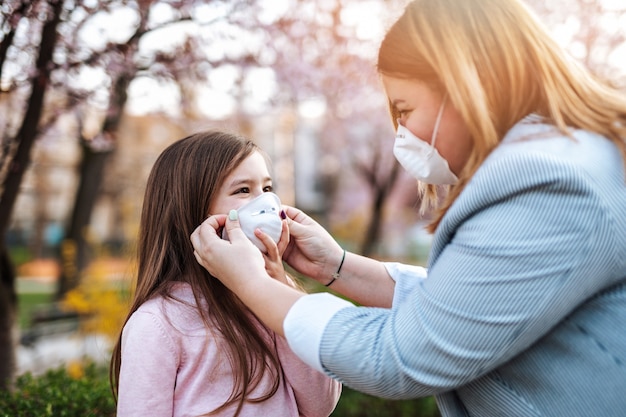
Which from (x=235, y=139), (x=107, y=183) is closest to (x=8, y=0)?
(x=235, y=139)

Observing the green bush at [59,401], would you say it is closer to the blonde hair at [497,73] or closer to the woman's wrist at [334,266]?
the woman's wrist at [334,266]

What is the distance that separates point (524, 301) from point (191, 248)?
1221mm

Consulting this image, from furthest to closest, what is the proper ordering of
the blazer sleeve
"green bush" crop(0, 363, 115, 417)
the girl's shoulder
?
"green bush" crop(0, 363, 115, 417)
the girl's shoulder
the blazer sleeve

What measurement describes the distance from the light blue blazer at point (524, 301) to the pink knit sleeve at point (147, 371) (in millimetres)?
639

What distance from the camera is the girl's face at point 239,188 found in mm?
2219

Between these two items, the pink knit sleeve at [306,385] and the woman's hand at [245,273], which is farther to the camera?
the pink knit sleeve at [306,385]

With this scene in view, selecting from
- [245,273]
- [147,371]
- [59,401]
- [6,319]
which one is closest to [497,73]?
[245,273]

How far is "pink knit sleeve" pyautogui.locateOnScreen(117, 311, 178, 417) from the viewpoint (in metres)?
1.86

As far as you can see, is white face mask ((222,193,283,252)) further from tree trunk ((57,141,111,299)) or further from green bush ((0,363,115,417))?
tree trunk ((57,141,111,299))

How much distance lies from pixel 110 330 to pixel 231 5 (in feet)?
11.1

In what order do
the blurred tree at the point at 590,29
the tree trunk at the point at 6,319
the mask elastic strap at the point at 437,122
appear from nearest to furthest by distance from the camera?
the mask elastic strap at the point at 437,122 → the tree trunk at the point at 6,319 → the blurred tree at the point at 590,29

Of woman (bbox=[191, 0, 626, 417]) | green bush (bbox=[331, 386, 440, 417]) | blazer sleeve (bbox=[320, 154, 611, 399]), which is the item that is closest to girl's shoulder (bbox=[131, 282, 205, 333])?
woman (bbox=[191, 0, 626, 417])

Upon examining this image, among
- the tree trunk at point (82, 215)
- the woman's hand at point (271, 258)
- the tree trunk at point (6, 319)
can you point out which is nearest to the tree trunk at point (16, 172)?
the tree trunk at point (6, 319)

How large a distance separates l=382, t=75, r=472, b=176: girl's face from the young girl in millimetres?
597
